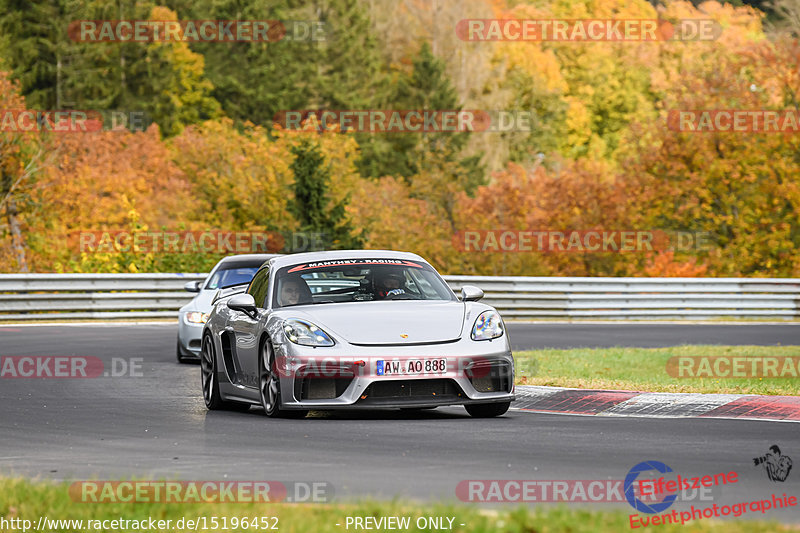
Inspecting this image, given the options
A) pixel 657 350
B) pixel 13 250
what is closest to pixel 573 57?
pixel 13 250

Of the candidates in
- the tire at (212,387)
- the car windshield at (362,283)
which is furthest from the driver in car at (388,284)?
the tire at (212,387)

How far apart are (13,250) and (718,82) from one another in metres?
25.2

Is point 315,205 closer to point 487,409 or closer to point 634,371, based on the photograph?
point 634,371

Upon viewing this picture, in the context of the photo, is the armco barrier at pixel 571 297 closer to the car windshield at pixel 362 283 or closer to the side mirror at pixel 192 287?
the side mirror at pixel 192 287

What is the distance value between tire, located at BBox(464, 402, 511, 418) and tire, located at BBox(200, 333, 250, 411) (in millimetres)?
2189

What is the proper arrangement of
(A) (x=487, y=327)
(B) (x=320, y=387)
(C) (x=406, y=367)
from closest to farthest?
(C) (x=406, y=367), (B) (x=320, y=387), (A) (x=487, y=327)

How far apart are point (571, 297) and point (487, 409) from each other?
20.6 m

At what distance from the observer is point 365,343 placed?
1153cm

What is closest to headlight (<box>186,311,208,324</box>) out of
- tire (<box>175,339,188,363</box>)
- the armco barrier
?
tire (<box>175,339,188,363</box>)

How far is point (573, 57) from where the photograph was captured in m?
91.3

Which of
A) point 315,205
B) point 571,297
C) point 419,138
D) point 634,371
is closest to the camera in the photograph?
point 634,371

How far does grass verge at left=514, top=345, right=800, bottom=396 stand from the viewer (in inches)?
573

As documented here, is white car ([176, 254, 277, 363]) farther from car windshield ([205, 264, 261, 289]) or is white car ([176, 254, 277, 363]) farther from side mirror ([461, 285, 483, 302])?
side mirror ([461, 285, 483, 302])

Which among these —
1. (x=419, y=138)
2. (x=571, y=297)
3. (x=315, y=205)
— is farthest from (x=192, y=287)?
(x=419, y=138)
